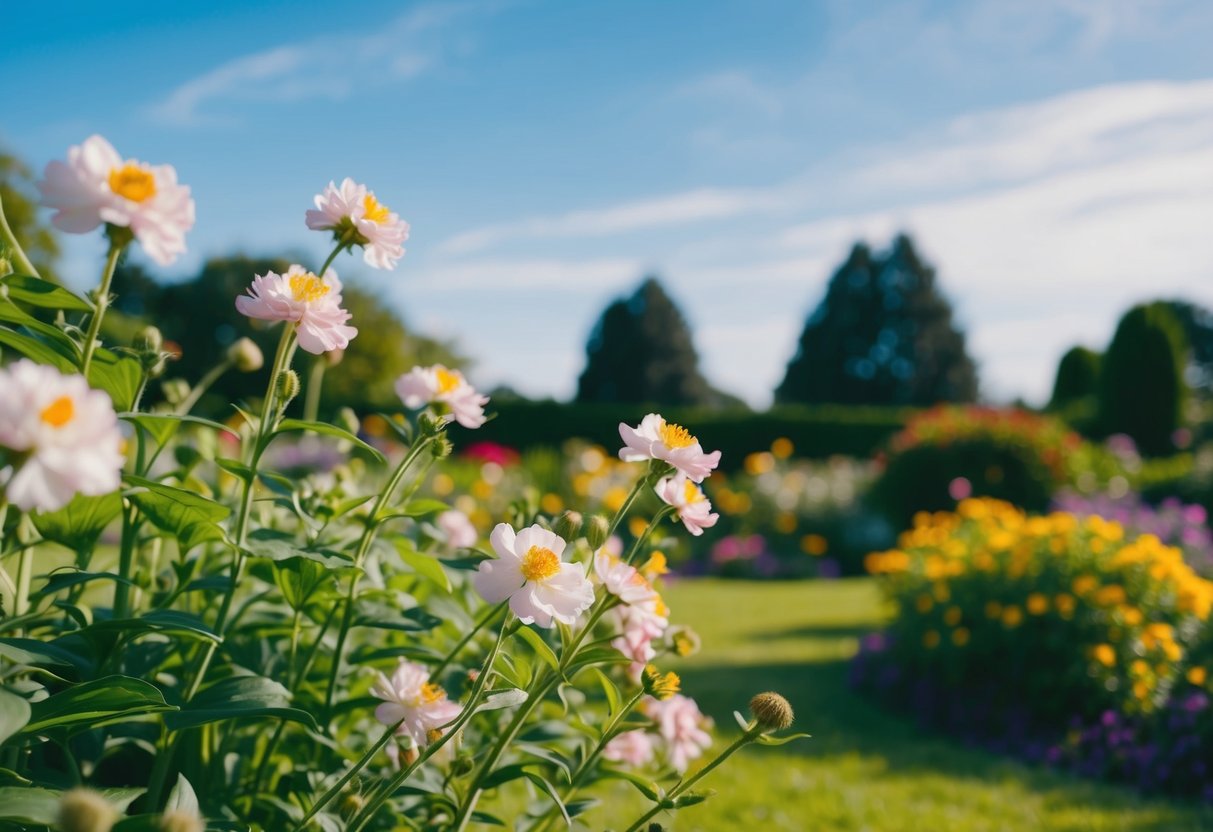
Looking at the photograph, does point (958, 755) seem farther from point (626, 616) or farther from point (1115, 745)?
point (626, 616)

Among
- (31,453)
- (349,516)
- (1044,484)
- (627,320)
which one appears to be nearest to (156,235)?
(31,453)

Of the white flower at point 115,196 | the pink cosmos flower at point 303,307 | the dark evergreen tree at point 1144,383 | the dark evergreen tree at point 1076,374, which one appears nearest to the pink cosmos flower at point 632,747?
the pink cosmos flower at point 303,307

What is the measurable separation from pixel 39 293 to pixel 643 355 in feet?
89.7

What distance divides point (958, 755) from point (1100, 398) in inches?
534

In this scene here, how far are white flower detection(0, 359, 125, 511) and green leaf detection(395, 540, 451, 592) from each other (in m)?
0.62

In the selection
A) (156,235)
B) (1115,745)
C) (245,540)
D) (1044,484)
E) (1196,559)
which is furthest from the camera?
(1044,484)

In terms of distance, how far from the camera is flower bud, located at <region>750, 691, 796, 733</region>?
1.14 m

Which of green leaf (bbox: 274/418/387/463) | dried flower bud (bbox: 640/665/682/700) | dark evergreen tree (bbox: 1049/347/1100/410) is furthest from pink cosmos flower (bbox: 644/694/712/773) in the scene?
dark evergreen tree (bbox: 1049/347/1100/410)

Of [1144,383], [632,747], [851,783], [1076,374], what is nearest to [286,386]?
[632,747]

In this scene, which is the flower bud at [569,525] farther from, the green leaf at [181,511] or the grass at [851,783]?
the grass at [851,783]

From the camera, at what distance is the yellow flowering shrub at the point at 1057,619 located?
362 centimetres

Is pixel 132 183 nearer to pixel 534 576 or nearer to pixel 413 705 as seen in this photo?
pixel 534 576

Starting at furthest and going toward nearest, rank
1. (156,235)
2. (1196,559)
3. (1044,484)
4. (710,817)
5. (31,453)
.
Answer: (1044,484) < (1196,559) < (710,817) < (156,235) < (31,453)

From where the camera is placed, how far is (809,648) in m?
5.43
